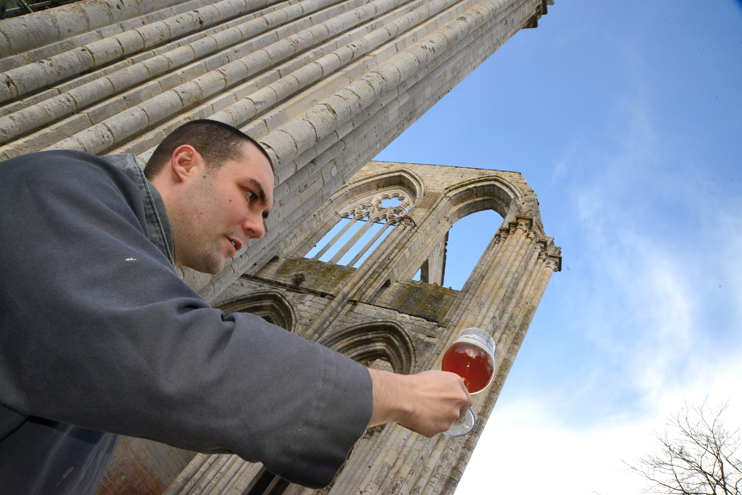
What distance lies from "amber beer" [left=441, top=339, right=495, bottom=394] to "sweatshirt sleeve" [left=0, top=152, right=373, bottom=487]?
838 millimetres

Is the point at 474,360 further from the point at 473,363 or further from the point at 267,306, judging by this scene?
the point at 267,306

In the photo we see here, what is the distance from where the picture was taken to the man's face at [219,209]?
4.20 feet

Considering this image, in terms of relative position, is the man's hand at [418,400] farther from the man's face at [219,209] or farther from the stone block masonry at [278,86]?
the stone block masonry at [278,86]

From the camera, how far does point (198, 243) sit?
1.32 m

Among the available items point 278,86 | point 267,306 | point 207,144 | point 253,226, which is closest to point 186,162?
point 207,144

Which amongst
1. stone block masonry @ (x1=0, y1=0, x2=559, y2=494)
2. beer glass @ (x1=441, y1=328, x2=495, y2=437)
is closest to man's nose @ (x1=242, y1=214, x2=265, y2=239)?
beer glass @ (x1=441, y1=328, x2=495, y2=437)

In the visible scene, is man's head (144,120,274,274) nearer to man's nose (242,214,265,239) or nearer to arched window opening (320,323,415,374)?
man's nose (242,214,265,239)

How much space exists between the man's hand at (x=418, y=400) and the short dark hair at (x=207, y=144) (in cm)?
79

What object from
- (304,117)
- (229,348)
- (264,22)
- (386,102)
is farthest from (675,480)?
(229,348)

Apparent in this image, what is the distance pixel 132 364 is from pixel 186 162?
0.78 m

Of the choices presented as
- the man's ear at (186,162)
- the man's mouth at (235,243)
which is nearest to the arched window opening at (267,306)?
the man's mouth at (235,243)

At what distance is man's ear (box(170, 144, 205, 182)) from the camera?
131 cm

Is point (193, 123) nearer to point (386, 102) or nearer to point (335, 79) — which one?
point (335, 79)

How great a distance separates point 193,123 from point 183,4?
2.94m
